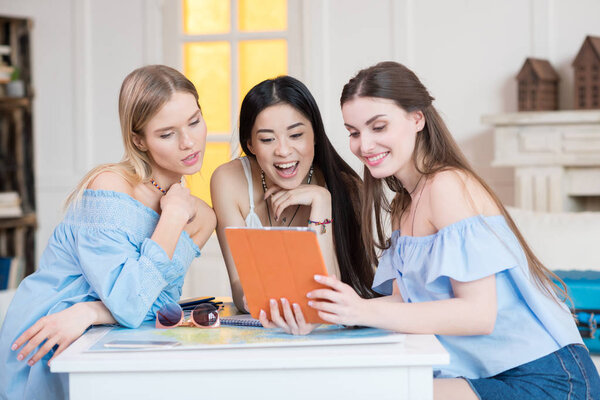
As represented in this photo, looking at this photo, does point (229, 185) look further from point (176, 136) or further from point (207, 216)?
point (176, 136)

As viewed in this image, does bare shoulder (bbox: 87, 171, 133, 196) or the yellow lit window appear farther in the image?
the yellow lit window

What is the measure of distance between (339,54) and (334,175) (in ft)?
7.51

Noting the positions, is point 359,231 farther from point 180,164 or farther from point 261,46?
point 261,46

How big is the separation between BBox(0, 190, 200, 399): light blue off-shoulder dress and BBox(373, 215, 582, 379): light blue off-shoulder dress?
512 millimetres

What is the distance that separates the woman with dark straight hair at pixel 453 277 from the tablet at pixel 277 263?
1.1 inches

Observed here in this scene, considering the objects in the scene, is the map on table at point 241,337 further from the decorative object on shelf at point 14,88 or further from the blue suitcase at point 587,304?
the decorative object on shelf at point 14,88

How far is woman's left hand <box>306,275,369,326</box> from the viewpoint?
3.84ft

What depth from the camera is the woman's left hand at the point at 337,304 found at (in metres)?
1.17

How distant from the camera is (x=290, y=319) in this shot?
120 cm

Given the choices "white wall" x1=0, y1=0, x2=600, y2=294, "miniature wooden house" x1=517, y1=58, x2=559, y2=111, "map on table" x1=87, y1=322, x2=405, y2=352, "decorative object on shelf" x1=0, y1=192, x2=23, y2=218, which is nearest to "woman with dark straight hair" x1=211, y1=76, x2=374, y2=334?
"map on table" x1=87, y1=322, x2=405, y2=352

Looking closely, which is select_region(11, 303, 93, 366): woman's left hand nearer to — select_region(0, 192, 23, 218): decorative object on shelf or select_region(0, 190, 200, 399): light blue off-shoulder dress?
select_region(0, 190, 200, 399): light blue off-shoulder dress

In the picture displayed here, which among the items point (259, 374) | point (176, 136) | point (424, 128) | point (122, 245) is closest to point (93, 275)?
point (122, 245)

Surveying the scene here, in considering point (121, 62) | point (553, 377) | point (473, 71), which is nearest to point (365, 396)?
point (553, 377)

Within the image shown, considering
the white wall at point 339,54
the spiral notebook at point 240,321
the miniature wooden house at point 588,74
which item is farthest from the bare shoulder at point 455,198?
the miniature wooden house at point 588,74
